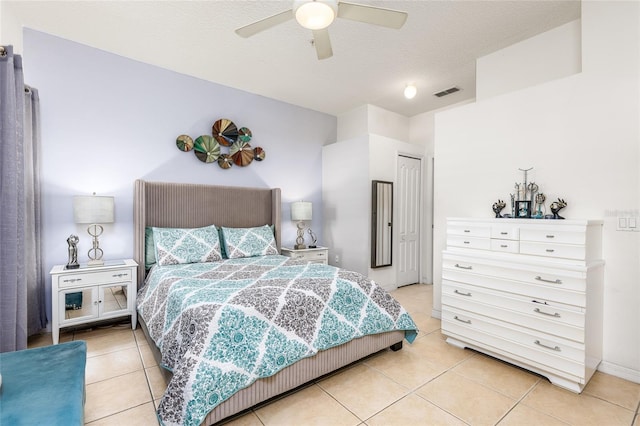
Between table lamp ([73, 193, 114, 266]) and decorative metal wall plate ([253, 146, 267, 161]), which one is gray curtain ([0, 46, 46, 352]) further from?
decorative metal wall plate ([253, 146, 267, 161])

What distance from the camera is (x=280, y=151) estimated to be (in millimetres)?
4684

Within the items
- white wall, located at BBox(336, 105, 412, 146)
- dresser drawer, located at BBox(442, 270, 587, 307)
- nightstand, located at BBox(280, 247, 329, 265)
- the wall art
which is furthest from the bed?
white wall, located at BBox(336, 105, 412, 146)

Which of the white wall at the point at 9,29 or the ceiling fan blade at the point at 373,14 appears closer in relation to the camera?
the ceiling fan blade at the point at 373,14

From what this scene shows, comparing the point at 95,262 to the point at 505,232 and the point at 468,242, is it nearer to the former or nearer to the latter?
the point at 468,242

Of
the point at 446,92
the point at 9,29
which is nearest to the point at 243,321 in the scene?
the point at 9,29

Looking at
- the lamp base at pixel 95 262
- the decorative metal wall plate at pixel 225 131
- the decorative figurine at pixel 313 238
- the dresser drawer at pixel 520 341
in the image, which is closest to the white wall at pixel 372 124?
the decorative figurine at pixel 313 238

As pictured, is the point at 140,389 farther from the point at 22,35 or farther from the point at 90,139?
the point at 22,35

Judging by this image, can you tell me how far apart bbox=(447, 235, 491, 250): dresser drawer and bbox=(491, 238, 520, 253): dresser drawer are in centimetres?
4

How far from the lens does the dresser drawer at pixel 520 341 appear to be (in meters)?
2.05

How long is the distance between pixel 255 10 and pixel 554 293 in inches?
129

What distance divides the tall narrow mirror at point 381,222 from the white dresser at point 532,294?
1.68m

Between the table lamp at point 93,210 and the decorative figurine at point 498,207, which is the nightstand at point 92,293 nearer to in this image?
the table lamp at point 93,210

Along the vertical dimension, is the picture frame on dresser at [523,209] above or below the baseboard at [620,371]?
above

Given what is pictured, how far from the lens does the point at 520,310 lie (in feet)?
7.59
